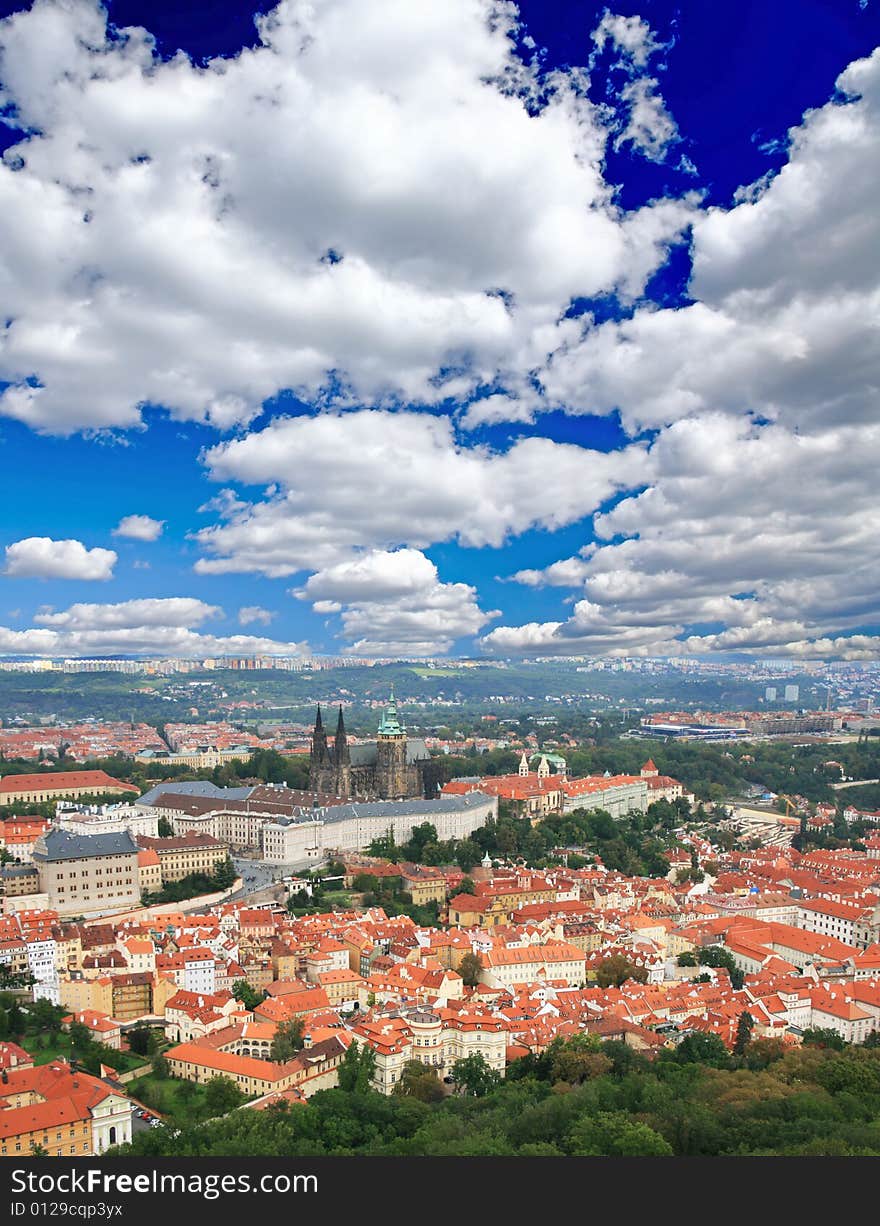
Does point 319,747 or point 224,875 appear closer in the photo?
point 224,875

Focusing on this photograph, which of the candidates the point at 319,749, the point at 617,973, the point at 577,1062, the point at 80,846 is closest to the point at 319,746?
the point at 319,749

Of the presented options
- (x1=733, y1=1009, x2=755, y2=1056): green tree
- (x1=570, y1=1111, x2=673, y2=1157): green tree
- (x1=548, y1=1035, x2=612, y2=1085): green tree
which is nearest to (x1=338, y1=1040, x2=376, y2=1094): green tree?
(x1=548, y1=1035, x2=612, y2=1085): green tree

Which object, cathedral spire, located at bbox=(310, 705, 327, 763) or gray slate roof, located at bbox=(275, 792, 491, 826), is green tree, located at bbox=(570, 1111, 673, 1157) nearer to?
gray slate roof, located at bbox=(275, 792, 491, 826)

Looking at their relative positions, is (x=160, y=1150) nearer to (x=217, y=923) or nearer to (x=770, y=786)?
(x=217, y=923)

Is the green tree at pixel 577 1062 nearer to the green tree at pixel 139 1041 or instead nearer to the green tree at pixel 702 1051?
the green tree at pixel 702 1051

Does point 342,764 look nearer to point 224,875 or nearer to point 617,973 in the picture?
point 224,875

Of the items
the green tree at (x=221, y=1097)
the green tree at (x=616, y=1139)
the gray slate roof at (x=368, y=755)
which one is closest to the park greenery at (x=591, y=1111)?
the green tree at (x=616, y=1139)
